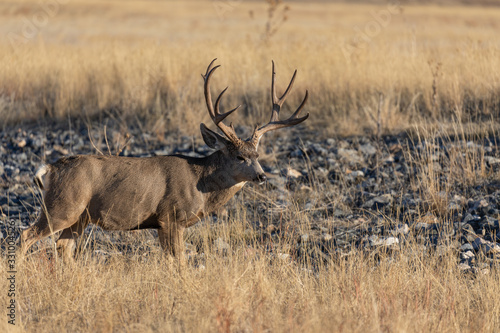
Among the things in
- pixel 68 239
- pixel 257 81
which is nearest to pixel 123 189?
pixel 68 239

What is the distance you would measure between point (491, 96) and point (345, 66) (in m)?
2.67

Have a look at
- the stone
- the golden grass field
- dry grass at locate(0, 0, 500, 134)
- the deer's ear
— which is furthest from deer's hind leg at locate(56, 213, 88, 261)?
dry grass at locate(0, 0, 500, 134)

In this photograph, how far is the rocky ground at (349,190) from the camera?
688cm

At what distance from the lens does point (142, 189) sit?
20.5ft

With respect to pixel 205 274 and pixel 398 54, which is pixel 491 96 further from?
pixel 205 274

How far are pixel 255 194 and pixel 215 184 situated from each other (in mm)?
1791

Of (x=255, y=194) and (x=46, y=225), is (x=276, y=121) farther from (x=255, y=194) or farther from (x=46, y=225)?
(x=46, y=225)

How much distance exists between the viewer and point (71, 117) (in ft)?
37.9

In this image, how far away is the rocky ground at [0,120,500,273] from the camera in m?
6.88

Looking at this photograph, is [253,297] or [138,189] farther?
[138,189]

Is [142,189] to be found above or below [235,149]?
below

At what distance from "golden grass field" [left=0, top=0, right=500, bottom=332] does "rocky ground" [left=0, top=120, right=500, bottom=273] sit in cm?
13

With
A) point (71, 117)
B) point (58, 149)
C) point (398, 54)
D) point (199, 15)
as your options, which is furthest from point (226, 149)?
point (199, 15)

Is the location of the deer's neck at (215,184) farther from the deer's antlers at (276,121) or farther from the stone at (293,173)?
the stone at (293,173)
